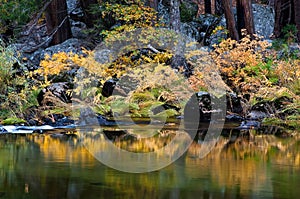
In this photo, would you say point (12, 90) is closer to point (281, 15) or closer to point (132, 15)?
point (132, 15)

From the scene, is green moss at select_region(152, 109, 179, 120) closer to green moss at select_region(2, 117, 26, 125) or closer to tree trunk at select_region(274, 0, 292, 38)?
green moss at select_region(2, 117, 26, 125)

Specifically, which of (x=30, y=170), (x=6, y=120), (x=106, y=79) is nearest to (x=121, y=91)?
(x=106, y=79)

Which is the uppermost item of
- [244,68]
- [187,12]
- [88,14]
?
[187,12]

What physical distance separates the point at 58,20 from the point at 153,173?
1403cm

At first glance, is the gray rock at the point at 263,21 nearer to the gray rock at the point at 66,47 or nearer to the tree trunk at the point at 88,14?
the tree trunk at the point at 88,14

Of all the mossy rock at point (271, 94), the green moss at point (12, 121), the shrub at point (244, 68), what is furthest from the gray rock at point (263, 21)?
the green moss at point (12, 121)

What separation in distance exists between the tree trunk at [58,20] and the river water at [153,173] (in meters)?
10.9

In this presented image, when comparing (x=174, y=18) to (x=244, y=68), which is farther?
(x=174, y=18)

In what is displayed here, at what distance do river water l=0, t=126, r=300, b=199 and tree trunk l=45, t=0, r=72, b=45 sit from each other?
427 inches

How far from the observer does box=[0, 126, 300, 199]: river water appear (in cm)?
485

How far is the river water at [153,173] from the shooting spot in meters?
4.85

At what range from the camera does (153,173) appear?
582 cm

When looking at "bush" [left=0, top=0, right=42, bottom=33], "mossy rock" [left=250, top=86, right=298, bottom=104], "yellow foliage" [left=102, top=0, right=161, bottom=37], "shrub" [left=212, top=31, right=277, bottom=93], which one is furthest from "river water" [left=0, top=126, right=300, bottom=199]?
"bush" [left=0, top=0, right=42, bottom=33]

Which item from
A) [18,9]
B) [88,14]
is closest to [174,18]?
[88,14]
